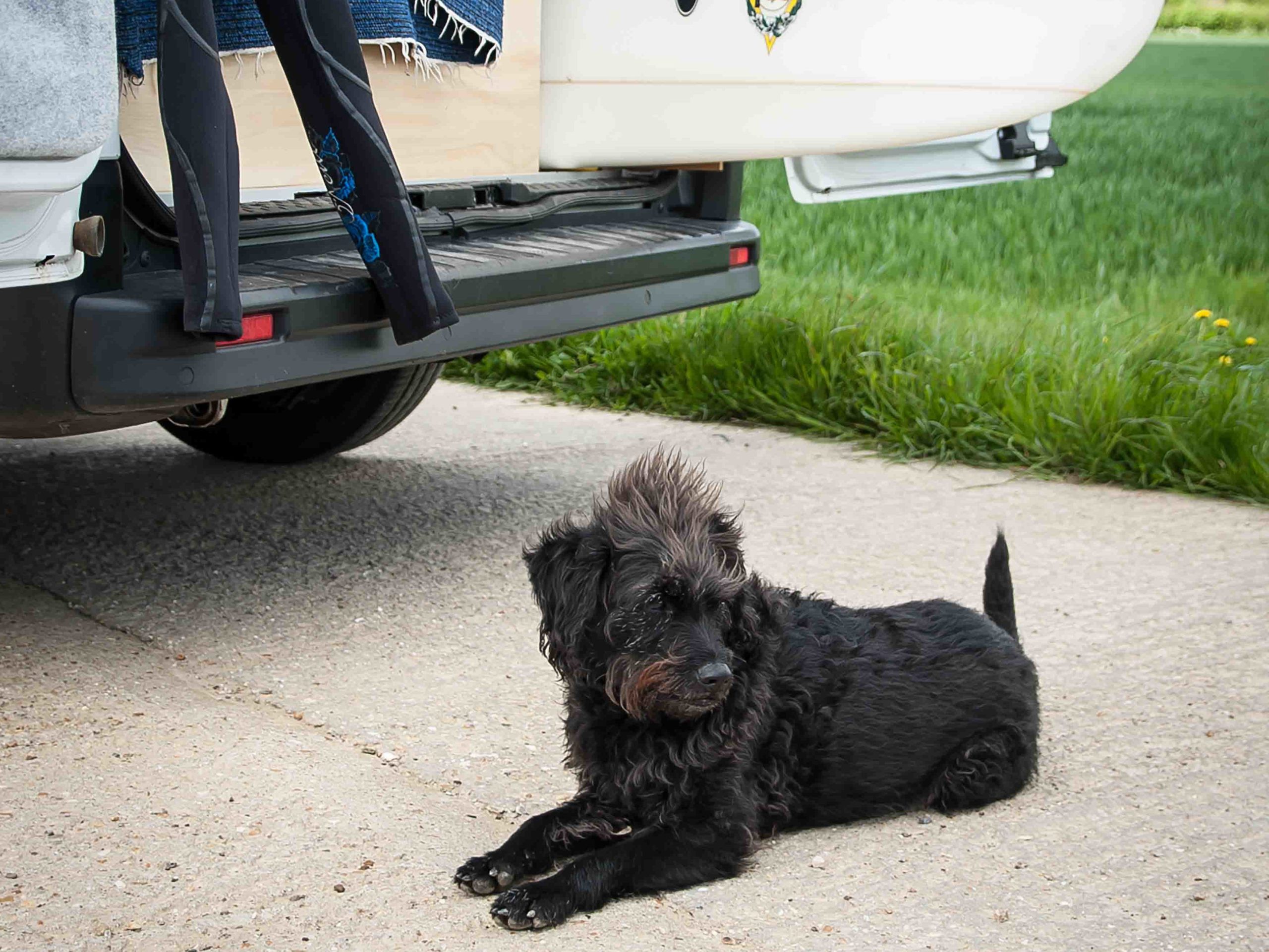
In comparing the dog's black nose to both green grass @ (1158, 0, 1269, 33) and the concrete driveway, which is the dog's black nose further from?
green grass @ (1158, 0, 1269, 33)

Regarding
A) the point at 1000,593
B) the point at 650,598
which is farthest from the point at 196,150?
the point at 1000,593

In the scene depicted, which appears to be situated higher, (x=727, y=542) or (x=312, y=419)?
(x=727, y=542)

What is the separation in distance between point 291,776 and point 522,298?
1.48 metres

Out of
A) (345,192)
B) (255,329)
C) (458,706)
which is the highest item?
(345,192)

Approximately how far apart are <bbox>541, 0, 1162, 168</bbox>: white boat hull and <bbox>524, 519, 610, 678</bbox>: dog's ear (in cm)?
191

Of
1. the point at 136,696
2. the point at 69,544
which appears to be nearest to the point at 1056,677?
the point at 136,696

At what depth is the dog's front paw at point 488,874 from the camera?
2707 mm

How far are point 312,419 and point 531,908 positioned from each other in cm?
307

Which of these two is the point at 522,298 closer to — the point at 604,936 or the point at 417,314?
the point at 417,314

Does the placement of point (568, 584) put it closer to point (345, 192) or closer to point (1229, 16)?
point (345, 192)

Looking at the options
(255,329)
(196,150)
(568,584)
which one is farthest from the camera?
(255,329)

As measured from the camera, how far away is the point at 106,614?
407 centimetres

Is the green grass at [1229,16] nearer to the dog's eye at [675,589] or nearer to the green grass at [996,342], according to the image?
the green grass at [996,342]

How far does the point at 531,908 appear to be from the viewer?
259 cm
